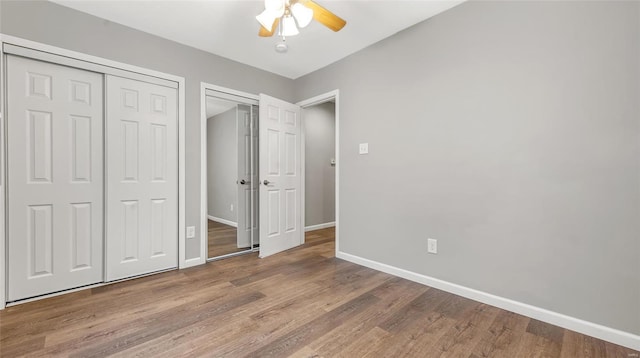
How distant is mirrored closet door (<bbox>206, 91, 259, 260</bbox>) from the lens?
3.57 m

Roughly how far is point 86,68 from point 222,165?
8.33 ft

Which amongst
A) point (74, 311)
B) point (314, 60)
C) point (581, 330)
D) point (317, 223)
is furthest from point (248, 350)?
point (317, 223)

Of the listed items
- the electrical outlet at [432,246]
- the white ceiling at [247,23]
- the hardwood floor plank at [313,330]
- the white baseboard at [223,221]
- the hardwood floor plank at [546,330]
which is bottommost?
the hardwood floor plank at [546,330]

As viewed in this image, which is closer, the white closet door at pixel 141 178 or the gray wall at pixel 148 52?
the gray wall at pixel 148 52

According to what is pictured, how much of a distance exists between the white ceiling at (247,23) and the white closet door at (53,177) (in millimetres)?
640

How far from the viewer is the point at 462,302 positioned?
208 cm

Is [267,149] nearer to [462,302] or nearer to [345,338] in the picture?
[345,338]

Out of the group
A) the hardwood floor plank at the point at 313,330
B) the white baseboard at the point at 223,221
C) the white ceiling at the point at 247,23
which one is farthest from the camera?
the white baseboard at the point at 223,221

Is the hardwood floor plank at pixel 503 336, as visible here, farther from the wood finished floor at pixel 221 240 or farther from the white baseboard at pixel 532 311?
the wood finished floor at pixel 221 240

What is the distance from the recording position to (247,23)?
2.44 m

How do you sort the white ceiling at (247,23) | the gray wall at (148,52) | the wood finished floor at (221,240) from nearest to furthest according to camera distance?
the gray wall at (148,52)
the white ceiling at (247,23)
the wood finished floor at (221,240)

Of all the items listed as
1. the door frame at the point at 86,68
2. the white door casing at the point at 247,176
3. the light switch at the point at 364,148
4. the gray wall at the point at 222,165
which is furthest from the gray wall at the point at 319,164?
the door frame at the point at 86,68

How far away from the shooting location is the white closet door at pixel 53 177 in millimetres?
2010

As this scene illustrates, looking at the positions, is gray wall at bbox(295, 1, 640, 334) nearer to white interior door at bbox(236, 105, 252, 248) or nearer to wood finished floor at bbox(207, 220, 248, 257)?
white interior door at bbox(236, 105, 252, 248)
